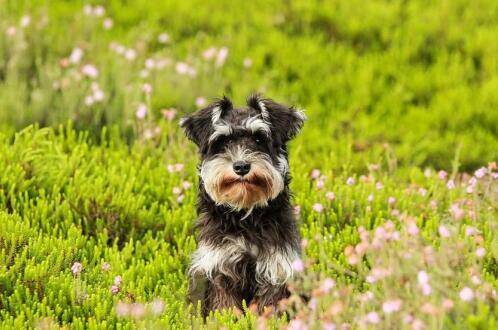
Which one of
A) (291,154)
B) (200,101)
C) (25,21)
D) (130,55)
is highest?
(25,21)

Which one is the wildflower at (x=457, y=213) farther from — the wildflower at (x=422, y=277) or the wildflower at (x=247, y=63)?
the wildflower at (x=247, y=63)

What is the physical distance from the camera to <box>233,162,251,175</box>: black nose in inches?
208

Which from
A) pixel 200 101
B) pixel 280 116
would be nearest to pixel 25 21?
pixel 200 101

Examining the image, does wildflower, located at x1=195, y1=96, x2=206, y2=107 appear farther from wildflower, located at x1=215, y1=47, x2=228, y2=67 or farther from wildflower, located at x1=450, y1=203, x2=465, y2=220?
wildflower, located at x1=450, y1=203, x2=465, y2=220

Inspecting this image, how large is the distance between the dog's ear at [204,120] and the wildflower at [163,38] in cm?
477

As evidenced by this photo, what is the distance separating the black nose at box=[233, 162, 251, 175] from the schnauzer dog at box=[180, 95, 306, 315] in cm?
6

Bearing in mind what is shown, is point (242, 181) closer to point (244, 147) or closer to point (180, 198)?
point (244, 147)

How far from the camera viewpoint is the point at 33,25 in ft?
34.0

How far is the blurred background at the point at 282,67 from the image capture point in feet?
29.6

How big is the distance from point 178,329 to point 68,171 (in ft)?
9.07

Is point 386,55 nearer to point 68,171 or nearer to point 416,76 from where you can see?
point 416,76

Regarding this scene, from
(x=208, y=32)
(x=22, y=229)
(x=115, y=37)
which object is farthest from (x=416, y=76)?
(x=22, y=229)

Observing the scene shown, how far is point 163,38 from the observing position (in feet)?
34.8

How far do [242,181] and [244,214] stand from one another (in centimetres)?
42
